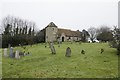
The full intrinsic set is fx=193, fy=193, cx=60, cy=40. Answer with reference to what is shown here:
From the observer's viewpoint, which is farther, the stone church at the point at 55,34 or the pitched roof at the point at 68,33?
the pitched roof at the point at 68,33

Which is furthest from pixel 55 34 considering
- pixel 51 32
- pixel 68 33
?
pixel 68 33

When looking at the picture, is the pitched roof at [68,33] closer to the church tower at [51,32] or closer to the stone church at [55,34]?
the stone church at [55,34]

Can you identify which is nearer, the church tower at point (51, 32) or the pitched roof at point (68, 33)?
the church tower at point (51, 32)

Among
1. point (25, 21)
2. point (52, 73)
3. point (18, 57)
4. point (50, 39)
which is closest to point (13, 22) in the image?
point (25, 21)

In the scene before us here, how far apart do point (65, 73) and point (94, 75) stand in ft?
7.02

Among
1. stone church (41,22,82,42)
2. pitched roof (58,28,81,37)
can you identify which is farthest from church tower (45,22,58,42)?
pitched roof (58,28,81,37)

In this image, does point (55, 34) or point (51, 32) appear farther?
point (55, 34)

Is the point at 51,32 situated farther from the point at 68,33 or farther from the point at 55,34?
the point at 68,33

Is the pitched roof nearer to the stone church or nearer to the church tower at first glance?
the stone church

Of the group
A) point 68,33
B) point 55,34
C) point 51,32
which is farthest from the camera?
point 68,33

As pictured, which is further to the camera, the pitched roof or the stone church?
the pitched roof

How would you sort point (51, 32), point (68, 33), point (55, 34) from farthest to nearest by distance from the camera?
point (68, 33) < point (55, 34) < point (51, 32)

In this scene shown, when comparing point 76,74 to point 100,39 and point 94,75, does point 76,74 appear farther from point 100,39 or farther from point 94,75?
point 100,39

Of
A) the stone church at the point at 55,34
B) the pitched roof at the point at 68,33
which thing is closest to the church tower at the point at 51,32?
the stone church at the point at 55,34
